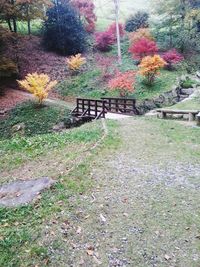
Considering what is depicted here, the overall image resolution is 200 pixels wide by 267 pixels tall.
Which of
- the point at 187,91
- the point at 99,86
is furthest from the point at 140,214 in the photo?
the point at 99,86

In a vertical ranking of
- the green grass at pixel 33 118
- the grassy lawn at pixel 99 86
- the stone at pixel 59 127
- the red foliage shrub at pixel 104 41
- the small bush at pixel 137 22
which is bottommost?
the stone at pixel 59 127

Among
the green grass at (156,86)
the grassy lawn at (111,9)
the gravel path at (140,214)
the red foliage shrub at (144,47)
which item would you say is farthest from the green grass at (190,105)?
the grassy lawn at (111,9)

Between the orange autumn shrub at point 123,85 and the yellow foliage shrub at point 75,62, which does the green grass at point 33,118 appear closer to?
the orange autumn shrub at point 123,85

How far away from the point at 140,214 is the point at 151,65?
15.1 metres

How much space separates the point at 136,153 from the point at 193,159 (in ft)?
5.69

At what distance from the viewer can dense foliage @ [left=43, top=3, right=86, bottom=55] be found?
28469 mm

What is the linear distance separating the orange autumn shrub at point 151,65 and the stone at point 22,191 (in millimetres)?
13757

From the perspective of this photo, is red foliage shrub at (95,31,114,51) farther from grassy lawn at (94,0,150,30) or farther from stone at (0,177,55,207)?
stone at (0,177,55,207)

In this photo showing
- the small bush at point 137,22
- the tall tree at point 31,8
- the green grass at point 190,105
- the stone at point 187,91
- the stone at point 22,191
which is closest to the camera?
the stone at point 22,191

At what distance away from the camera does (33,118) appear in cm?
1920

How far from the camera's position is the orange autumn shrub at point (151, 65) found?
67.1 feet

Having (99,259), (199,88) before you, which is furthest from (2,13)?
(99,259)

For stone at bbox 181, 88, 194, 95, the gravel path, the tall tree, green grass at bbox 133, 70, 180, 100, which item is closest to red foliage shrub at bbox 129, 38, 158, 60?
green grass at bbox 133, 70, 180, 100

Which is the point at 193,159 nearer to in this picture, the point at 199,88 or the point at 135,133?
the point at 135,133
